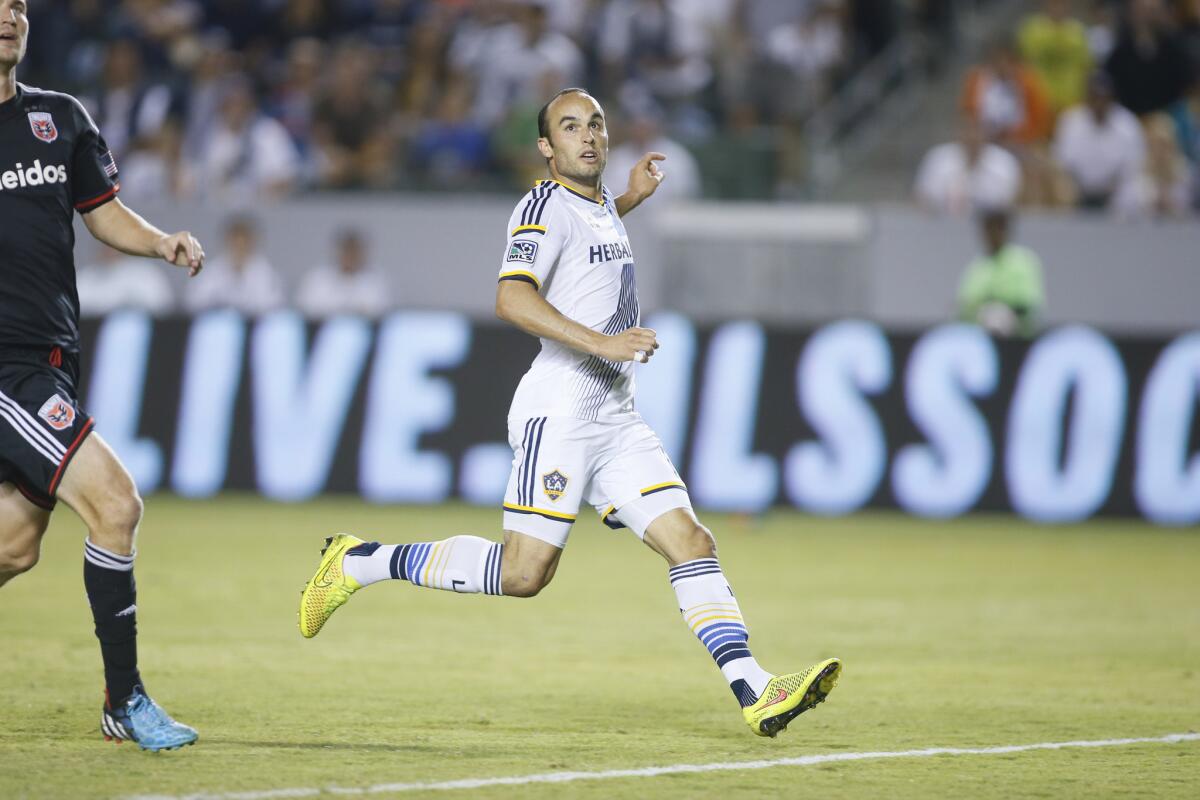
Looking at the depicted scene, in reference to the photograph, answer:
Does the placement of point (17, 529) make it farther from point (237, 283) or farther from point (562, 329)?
point (237, 283)

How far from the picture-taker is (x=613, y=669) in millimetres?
8227

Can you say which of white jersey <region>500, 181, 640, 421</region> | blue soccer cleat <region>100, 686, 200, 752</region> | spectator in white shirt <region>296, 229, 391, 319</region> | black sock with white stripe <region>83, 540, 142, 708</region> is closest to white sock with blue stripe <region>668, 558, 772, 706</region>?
white jersey <region>500, 181, 640, 421</region>

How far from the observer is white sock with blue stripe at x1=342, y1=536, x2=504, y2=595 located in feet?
22.2

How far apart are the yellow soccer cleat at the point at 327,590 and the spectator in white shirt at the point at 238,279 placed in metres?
9.86

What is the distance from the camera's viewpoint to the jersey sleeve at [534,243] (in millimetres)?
6660

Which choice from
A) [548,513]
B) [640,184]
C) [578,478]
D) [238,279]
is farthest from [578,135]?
A: [238,279]

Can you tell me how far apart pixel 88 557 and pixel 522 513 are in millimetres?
1556

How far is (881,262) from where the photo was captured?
56.4 feet

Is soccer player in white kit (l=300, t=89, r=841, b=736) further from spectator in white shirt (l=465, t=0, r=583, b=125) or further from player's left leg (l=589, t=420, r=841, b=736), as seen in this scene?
spectator in white shirt (l=465, t=0, r=583, b=125)

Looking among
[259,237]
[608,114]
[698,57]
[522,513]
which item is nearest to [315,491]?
[259,237]

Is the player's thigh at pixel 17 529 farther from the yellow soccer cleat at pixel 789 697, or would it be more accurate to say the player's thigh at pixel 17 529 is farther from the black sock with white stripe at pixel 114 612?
the yellow soccer cleat at pixel 789 697

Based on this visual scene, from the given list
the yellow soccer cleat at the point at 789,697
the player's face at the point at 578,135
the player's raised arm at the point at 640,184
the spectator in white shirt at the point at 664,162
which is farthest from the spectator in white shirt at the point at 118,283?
the yellow soccer cleat at the point at 789,697

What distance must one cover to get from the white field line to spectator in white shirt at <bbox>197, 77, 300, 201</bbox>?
1277 cm

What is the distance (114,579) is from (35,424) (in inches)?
22.7
